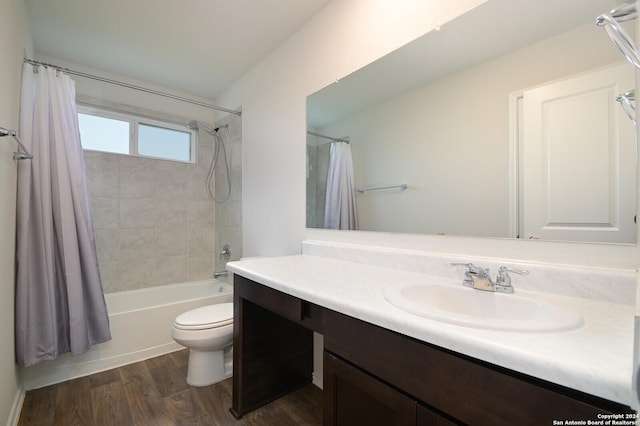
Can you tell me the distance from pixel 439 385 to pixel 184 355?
2.22 meters

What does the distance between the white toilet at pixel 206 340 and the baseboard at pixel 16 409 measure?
77 cm

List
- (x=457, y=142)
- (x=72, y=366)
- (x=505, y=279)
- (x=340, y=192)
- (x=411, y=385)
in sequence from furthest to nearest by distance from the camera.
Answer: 1. (x=72, y=366)
2. (x=340, y=192)
3. (x=457, y=142)
4. (x=505, y=279)
5. (x=411, y=385)

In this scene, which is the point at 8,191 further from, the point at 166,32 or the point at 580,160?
the point at 580,160

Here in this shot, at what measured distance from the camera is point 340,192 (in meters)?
1.73

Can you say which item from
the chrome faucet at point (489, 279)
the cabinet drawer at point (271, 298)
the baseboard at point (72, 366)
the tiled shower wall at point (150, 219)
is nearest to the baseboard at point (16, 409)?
the baseboard at point (72, 366)

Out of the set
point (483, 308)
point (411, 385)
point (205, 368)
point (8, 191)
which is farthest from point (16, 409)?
point (483, 308)

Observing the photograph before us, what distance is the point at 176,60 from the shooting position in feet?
7.78

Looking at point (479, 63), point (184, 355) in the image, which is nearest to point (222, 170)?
point (184, 355)

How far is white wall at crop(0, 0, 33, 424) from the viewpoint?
1.29 meters

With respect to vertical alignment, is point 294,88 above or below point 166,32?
below

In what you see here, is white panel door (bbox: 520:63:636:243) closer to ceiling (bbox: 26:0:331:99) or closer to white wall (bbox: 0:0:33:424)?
ceiling (bbox: 26:0:331:99)

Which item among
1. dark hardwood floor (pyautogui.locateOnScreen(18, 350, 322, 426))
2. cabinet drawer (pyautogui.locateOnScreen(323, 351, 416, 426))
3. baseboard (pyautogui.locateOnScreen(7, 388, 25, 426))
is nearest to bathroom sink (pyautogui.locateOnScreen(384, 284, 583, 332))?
cabinet drawer (pyautogui.locateOnScreen(323, 351, 416, 426))

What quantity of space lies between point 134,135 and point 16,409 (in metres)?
2.19

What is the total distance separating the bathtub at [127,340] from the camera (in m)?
1.85
